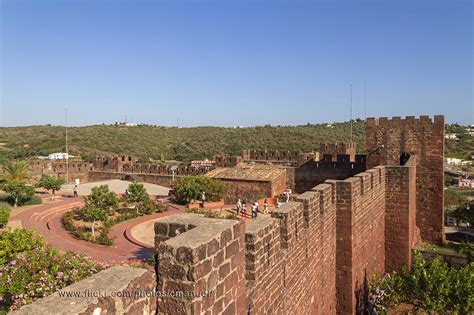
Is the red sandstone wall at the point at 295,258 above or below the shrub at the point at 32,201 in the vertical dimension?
above

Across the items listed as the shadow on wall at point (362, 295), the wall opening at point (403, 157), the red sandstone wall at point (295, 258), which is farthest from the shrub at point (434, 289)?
the wall opening at point (403, 157)

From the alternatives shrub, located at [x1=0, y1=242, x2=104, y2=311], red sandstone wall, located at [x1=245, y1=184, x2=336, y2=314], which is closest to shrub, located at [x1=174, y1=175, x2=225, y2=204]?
shrub, located at [x1=0, y1=242, x2=104, y2=311]

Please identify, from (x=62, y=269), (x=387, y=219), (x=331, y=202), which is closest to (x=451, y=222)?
(x=387, y=219)

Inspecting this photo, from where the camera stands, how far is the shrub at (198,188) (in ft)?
80.4

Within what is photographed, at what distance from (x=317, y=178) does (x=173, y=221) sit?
835 inches

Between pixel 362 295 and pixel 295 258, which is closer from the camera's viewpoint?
pixel 295 258

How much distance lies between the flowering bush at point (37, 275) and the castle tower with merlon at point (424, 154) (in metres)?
12.1

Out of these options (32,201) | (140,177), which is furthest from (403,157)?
(140,177)

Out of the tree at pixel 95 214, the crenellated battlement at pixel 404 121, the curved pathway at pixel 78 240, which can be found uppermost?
the crenellated battlement at pixel 404 121

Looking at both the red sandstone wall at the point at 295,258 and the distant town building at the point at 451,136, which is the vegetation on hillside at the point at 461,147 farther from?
the red sandstone wall at the point at 295,258

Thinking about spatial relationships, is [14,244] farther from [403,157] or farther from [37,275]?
[403,157]

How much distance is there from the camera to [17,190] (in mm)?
23656

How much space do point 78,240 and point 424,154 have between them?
15.5m

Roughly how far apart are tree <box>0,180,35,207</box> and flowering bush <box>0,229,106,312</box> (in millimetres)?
15990
